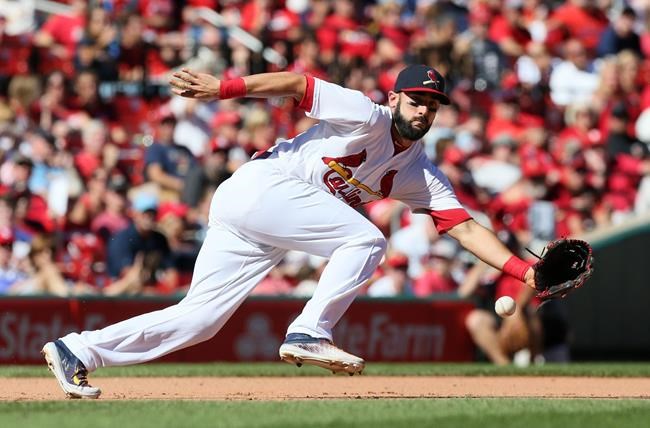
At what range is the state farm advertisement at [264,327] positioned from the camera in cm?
1145

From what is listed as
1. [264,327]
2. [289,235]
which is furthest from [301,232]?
[264,327]

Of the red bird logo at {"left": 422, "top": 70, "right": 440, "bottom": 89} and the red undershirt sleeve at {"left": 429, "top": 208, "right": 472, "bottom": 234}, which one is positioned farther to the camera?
the red undershirt sleeve at {"left": 429, "top": 208, "right": 472, "bottom": 234}

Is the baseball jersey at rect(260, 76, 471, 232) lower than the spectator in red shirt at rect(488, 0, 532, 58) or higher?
lower

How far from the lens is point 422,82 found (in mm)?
7117

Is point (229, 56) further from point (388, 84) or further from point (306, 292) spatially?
point (306, 292)

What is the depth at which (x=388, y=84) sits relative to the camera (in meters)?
16.0

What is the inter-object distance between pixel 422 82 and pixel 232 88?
1084mm

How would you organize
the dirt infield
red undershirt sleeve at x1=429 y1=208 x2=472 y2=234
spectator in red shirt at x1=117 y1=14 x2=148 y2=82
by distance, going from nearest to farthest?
red undershirt sleeve at x1=429 y1=208 x2=472 y2=234, the dirt infield, spectator in red shirt at x1=117 y1=14 x2=148 y2=82

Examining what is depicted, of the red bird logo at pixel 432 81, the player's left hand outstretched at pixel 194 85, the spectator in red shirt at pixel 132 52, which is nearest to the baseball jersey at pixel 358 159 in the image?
the red bird logo at pixel 432 81

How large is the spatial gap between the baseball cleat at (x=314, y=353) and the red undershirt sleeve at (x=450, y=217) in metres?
1.16

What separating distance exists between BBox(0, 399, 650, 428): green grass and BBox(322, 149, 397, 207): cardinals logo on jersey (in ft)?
3.90

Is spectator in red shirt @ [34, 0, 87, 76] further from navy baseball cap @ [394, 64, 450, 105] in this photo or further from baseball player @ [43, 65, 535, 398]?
navy baseball cap @ [394, 64, 450, 105]

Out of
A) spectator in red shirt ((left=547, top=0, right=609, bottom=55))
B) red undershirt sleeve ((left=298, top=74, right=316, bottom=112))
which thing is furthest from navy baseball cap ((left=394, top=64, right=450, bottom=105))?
spectator in red shirt ((left=547, top=0, right=609, bottom=55))

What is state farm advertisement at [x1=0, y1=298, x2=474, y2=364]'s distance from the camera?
11.5m
